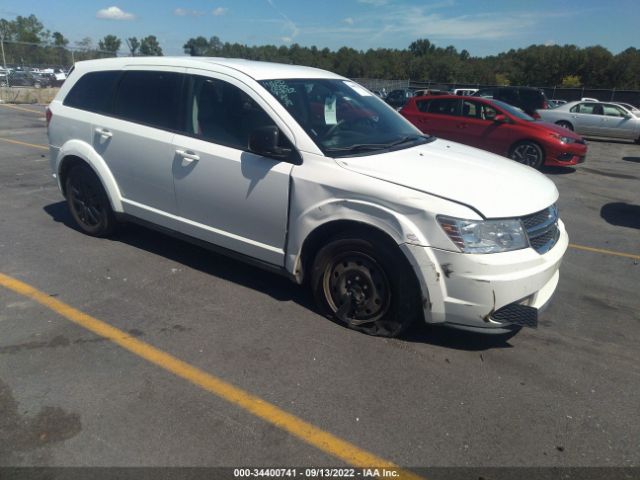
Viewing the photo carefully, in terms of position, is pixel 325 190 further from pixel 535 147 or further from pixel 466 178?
pixel 535 147

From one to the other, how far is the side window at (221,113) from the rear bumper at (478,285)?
1638mm

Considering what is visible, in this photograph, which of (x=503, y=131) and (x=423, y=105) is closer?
(x=503, y=131)

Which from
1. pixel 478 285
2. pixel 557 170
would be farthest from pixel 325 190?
pixel 557 170

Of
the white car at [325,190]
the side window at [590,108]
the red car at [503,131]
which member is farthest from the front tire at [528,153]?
the side window at [590,108]

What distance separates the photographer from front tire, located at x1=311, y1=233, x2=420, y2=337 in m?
3.42

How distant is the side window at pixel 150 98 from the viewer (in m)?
4.45

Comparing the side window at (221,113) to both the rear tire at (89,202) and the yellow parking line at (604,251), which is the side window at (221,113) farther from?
the yellow parking line at (604,251)

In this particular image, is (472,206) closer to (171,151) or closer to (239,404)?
(239,404)

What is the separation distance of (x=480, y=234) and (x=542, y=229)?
65 cm

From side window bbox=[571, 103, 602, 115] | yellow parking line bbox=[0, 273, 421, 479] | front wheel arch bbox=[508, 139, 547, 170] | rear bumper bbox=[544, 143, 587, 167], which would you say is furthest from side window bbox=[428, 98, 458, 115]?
yellow parking line bbox=[0, 273, 421, 479]

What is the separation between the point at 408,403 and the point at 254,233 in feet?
5.91

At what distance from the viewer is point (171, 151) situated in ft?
14.2

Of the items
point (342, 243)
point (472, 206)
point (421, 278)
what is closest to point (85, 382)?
point (342, 243)

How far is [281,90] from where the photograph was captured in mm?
4012
